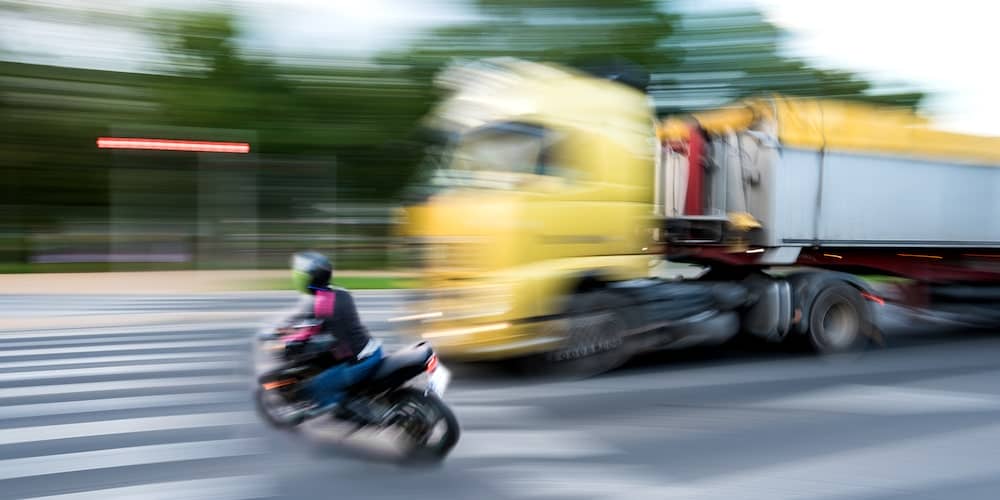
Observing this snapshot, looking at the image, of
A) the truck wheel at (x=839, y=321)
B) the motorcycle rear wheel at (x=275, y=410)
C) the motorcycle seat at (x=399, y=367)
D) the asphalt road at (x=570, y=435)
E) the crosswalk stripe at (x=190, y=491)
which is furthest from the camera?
the truck wheel at (x=839, y=321)

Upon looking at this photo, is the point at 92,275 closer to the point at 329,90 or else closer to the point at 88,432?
the point at 329,90

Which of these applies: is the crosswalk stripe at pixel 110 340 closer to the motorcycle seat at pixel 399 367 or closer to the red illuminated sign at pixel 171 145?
the motorcycle seat at pixel 399 367

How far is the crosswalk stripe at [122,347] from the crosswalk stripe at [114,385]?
243 cm

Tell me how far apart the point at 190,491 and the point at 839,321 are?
762cm

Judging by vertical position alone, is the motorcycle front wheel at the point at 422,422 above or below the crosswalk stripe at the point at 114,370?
above

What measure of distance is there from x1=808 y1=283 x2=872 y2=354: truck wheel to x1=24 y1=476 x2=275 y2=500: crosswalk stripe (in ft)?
22.2

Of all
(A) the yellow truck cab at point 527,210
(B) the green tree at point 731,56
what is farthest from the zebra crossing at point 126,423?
(B) the green tree at point 731,56

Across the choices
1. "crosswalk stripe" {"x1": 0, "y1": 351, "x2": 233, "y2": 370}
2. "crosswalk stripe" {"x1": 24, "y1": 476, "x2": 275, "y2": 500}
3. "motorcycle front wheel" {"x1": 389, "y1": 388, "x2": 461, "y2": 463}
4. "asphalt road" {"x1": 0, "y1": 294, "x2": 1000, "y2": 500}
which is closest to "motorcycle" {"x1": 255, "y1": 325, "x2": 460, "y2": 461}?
"motorcycle front wheel" {"x1": 389, "y1": 388, "x2": 461, "y2": 463}

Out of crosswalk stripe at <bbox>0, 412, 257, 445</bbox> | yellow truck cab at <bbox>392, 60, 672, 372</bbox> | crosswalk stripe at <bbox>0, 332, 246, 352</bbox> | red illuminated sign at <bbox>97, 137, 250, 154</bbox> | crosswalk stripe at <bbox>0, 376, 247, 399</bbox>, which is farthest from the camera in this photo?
red illuminated sign at <bbox>97, 137, 250, 154</bbox>

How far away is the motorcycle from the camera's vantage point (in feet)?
17.2

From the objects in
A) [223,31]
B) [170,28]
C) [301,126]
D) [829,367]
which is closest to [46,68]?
[170,28]

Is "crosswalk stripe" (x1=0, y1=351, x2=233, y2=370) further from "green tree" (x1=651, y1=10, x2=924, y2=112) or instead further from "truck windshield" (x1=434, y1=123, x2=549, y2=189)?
"green tree" (x1=651, y1=10, x2=924, y2=112)

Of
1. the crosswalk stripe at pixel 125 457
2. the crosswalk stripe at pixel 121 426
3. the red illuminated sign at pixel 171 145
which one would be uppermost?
the red illuminated sign at pixel 171 145

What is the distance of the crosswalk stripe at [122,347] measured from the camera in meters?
10.3
